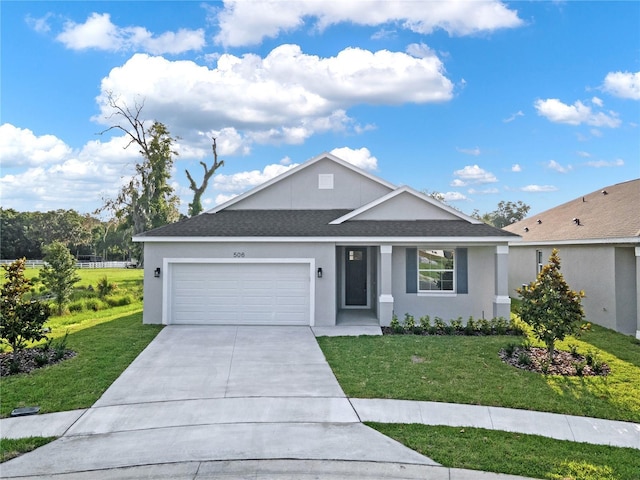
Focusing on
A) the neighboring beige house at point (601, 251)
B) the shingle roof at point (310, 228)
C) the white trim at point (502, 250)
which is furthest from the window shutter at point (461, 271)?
the neighboring beige house at point (601, 251)

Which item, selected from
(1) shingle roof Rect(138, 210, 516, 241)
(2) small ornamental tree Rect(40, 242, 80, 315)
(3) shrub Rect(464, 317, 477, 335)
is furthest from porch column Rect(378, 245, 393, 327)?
(2) small ornamental tree Rect(40, 242, 80, 315)

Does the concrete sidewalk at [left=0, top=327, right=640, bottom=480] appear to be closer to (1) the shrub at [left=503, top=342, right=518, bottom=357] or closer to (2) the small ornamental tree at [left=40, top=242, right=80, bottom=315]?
(1) the shrub at [left=503, top=342, right=518, bottom=357]

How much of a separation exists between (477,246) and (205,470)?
1173cm

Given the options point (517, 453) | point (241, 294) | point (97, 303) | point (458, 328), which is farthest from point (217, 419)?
point (97, 303)

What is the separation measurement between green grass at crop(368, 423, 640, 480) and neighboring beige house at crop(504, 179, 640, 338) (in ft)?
28.3

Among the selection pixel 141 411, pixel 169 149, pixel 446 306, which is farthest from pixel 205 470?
pixel 169 149

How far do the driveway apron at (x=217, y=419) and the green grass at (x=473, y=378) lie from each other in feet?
2.62

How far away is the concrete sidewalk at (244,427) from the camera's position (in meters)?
5.34

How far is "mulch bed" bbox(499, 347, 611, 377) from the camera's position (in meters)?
9.05

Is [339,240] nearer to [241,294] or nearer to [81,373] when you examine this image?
[241,294]

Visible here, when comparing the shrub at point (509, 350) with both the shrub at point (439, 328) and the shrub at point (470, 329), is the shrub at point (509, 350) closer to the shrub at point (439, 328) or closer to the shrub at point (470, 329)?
the shrub at point (470, 329)

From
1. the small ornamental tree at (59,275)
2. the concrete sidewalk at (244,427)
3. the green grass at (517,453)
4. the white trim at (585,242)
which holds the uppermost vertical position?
the white trim at (585,242)

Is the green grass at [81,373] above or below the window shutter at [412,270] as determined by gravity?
below

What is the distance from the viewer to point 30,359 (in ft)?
32.1
